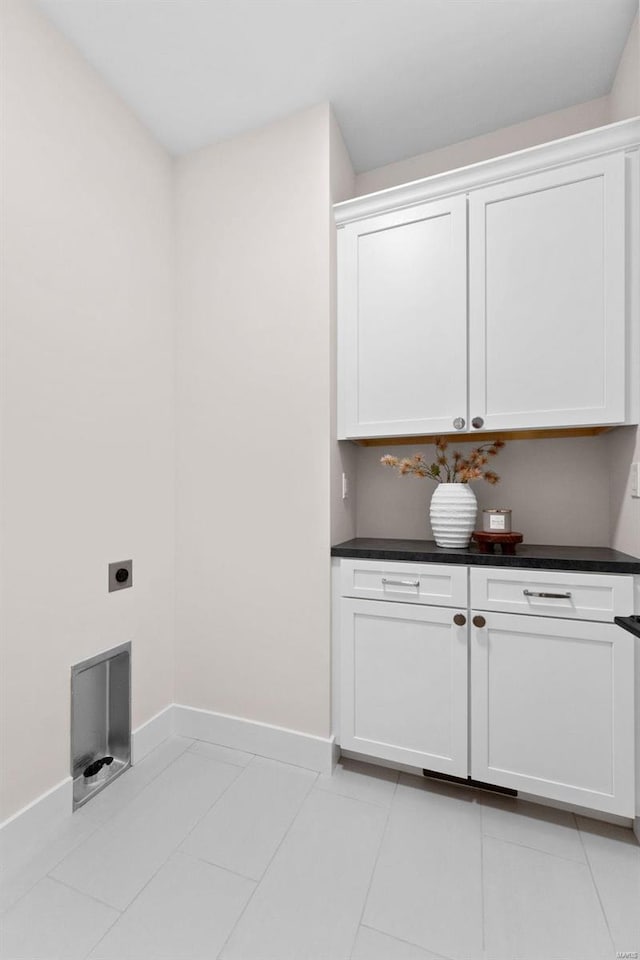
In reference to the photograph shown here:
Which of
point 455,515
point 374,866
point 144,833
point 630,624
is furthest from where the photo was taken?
point 455,515

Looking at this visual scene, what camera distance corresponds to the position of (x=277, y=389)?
1.89 m

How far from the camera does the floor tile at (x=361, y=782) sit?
162 centimetres

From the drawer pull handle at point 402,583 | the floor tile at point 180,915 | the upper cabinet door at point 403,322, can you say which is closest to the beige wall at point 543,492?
the upper cabinet door at point 403,322

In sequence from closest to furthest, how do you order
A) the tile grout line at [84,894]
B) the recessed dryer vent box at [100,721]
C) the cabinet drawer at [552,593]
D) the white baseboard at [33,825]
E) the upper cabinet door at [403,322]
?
1. the tile grout line at [84,894]
2. the white baseboard at [33,825]
3. the cabinet drawer at [552,593]
4. the recessed dryer vent box at [100,721]
5. the upper cabinet door at [403,322]

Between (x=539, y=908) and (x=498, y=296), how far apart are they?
6.38 feet

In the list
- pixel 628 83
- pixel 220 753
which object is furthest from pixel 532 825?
pixel 628 83

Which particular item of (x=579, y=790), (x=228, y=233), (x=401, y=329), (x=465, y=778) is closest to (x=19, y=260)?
(x=228, y=233)

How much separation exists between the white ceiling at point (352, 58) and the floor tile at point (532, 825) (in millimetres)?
2796

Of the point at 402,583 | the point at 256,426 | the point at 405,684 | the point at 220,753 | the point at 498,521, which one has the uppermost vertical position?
the point at 256,426

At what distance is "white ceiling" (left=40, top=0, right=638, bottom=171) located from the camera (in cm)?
150

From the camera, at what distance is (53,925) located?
113 cm

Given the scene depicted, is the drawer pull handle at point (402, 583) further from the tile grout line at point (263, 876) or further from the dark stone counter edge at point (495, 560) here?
the tile grout line at point (263, 876)

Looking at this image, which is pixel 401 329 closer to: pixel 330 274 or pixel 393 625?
pixel 330 274

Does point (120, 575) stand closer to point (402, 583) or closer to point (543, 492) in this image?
point (402, 583)
